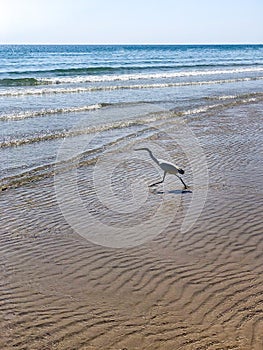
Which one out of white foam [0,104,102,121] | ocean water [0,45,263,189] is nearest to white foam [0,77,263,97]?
ocean water [0,45,263,189]

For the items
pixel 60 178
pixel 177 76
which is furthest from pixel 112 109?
pixel 177 76

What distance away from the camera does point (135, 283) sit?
17.4 ft

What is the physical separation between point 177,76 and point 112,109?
18863 mm

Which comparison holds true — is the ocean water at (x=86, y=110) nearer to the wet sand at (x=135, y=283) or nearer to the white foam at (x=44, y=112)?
the white foam at (x=44, y=112)

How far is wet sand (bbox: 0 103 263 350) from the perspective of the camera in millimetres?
4348

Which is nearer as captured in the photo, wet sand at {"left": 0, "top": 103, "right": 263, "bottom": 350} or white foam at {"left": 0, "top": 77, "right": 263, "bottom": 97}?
wet sand at {"left": 0, "top": 103, "right": 263, "bottom": 350}

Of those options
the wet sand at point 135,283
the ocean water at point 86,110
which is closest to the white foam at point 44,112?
the ocean water at point 86,110

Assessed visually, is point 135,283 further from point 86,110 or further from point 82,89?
point 82,89

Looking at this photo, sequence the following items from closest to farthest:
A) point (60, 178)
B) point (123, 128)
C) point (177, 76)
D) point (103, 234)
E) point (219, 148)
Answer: point (103, 234)
point (60, 178)
point (219, 148)
point (123, 128)
point (177, 76)

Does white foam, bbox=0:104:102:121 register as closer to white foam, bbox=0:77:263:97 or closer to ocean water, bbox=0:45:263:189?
ocean water, bbox=0:45:263:189

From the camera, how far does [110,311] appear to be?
15.5 ft

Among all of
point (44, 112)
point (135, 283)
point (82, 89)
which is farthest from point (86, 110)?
point (135, 283)

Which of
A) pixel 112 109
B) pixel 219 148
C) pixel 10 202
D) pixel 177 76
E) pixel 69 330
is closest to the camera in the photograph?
pixel 69 330

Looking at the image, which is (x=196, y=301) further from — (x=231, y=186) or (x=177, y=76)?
(x=177, y=76)
